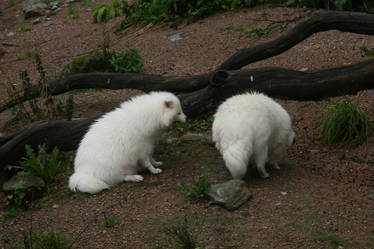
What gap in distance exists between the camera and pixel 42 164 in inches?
247

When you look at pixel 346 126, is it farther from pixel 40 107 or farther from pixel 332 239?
pixel 40 107

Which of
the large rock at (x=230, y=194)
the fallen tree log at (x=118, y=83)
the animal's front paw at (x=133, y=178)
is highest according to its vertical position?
the fallen tree log at (x=118, y=83)

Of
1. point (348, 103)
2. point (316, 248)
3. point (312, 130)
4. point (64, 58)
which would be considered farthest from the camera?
point (64, 58)

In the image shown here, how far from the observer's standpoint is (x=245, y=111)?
5473 millimetres

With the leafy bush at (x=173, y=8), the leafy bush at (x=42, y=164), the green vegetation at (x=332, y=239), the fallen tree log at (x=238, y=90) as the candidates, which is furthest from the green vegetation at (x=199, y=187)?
the leafy bush at (x=173, y=8)

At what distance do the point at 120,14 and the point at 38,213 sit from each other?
36.2 feet

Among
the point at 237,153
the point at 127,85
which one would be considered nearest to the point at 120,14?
the point at 127,85

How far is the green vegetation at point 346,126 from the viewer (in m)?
6.52

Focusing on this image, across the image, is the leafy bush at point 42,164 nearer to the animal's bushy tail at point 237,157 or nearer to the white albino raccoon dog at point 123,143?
the white albino raccoon dog at point 123,143

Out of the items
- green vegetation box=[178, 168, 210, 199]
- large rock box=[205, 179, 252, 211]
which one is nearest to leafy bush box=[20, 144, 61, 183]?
green vegetation box=[178, 168, 210, 199]

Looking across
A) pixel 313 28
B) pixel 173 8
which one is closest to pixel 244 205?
pixel 313 28

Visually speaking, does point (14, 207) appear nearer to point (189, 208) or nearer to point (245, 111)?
point (189, 208)

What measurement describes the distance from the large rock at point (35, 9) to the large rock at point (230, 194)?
15.2m

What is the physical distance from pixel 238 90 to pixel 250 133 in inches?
82.0
